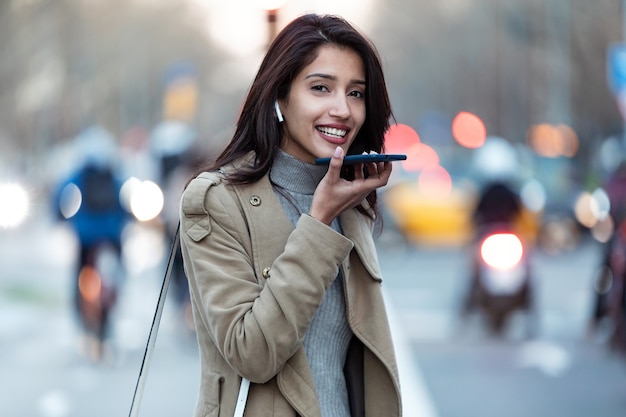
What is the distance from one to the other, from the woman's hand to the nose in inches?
5.4

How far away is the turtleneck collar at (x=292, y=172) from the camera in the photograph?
8.73ft

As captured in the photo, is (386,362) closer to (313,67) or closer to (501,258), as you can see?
(313,67)

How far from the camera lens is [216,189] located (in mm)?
2523

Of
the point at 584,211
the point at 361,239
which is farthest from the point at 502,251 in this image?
the point at 584,211

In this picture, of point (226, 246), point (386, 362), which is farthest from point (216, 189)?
point (386, 362)

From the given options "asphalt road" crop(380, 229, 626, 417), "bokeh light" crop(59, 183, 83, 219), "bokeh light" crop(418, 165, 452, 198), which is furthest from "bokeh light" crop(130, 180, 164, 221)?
"bokeh light" crop(418, 165, 452, 198)

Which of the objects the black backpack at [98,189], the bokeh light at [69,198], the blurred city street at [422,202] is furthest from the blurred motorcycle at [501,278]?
the bokeh light at [69,198]

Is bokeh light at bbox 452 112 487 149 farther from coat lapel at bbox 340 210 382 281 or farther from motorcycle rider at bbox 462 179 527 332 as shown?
coat lapel at bbox 340 210 382 281

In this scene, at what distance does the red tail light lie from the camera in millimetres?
11297

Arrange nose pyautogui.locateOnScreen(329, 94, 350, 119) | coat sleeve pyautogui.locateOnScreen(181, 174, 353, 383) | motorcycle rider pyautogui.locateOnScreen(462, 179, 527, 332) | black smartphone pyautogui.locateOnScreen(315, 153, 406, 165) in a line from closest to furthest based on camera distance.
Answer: coat sleeve pyautogui.locateOnScreen(181, 174, 353, 383) → black smartphone pyautogui.locateOnScreen(315, 153, 406, 165) → nose pyautogui.locateOnScreen(329, 94, 350, 119) → motorcycle rider pyautogui.locateOnScreen(462, 179, 527, 332)

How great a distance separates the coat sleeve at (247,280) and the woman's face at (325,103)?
0.77 ft

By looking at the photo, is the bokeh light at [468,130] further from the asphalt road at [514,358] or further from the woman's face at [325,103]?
the woman's face at [325,103]

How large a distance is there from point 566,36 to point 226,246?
33.7 m

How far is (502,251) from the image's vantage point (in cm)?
1138
